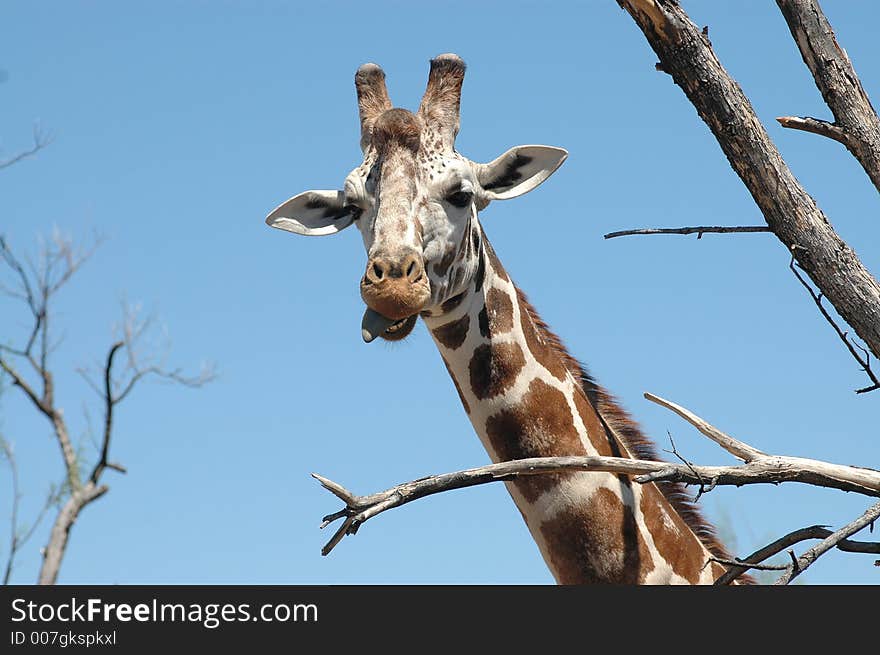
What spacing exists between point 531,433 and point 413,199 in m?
1.29

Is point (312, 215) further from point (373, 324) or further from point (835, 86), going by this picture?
point (835, 86)

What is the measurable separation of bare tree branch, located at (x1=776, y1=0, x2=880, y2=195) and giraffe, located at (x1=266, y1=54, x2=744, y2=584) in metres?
1.77

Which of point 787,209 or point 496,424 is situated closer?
point 787,209

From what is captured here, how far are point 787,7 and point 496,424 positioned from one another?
2.35 meters

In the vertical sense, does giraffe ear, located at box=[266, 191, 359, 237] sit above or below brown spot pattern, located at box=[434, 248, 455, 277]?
above

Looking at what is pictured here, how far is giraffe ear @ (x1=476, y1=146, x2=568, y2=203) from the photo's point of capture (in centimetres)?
625

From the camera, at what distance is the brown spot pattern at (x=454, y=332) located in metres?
5.87

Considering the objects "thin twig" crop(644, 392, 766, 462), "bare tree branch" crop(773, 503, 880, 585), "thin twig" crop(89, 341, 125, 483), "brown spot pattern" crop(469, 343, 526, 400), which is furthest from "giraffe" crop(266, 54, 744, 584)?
"thin twig" crop(89, 341, 125, 483)

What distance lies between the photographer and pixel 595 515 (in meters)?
5.59

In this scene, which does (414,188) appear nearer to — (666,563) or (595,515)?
A: (595,515)

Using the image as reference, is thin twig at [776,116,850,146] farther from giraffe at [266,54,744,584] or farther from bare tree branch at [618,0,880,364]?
giraffe at [266,54,744,584]

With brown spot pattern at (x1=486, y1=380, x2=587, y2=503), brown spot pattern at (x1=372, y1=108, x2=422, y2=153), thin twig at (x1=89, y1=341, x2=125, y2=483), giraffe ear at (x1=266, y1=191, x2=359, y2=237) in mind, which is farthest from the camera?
thin twig at (x1=89, y1=341, x2=125, y2=483)

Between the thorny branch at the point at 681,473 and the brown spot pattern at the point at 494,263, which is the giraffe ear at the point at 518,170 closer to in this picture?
the brown spot pattern at the point at 494,263
